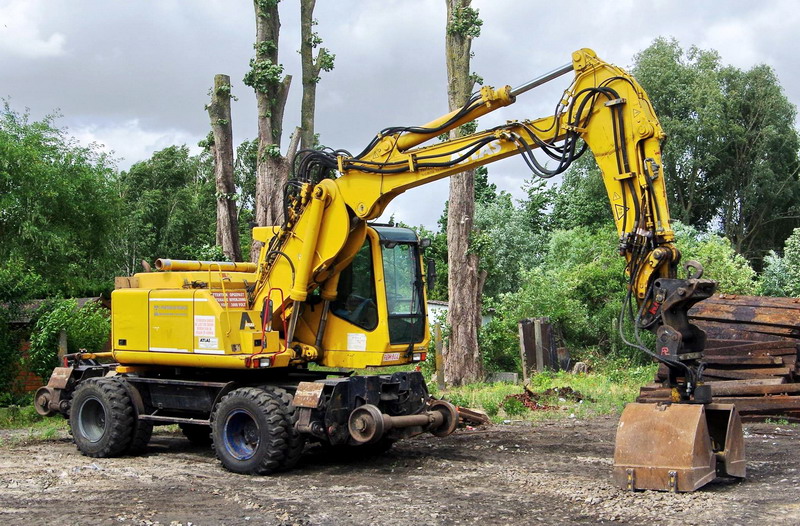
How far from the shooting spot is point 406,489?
8.54 m

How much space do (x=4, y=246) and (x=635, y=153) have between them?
1664 cm

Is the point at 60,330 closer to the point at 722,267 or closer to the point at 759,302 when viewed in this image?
the point at 759,302

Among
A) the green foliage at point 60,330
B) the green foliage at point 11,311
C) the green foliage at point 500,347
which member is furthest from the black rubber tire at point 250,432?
the green foliage at point 500,347

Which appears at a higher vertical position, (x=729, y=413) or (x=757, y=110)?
(x=757, y=110)

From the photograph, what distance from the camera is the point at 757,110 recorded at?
37.1 m

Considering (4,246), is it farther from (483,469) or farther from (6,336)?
(483,469)

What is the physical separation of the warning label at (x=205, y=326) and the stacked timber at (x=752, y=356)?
20.2 feet

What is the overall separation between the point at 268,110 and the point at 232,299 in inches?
299

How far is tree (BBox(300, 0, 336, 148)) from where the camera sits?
62.8ft

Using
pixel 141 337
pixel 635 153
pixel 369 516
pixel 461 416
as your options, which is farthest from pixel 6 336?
pixel 635 153

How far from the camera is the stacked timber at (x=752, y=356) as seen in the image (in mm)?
12633

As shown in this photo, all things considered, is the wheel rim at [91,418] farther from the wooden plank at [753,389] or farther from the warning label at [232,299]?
the wooden plank at [753,389]

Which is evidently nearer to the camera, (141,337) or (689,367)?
(689,367)

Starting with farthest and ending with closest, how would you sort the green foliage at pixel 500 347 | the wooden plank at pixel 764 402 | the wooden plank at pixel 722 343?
the green foliage at pixel 500 347 < the wooden plank at pixel 722 343 < the wooden plank at pixel 764 402
